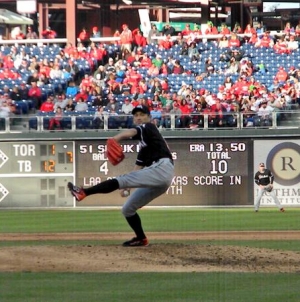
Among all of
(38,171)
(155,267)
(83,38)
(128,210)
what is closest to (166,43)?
(83,38)

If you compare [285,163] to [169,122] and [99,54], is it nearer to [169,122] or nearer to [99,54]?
[169,122]

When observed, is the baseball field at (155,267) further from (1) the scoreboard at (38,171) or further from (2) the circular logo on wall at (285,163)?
(2) the circular logo on wall at (285,163)

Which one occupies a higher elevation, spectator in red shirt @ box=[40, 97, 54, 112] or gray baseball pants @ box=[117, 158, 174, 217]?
spectator in red shirt @ box=[40, 97, 54, 112]

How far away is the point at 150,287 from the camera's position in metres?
9.04

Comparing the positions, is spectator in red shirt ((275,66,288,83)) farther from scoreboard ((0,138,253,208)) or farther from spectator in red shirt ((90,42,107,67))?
spectator in red shirt ((90,42,107,67))

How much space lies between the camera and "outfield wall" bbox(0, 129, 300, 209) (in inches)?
1045

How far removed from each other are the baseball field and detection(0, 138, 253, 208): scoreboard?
8233 millimetres

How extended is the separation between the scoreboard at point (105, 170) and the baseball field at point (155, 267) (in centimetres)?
823

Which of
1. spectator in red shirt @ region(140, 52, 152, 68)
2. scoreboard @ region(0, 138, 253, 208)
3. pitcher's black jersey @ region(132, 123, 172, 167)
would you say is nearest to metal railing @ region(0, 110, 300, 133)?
scoreboard @ region(0, 138, 253, 208)

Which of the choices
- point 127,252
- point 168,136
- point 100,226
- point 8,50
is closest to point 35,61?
point 8,50

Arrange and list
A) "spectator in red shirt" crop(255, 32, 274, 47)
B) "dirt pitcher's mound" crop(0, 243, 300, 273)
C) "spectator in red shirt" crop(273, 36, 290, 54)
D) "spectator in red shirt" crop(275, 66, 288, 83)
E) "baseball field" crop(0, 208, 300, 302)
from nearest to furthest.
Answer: "baseball field" crop(0, 208, 300, 302) < "dirt pitcher's mound" crop(0, 243, 300, 273) < "spectator in red shirt" crop(275, 66, 288, 83) < "spectator in red shirt" crop(273, 36, 290, 54) < "spectator in red shirt" crop(255, 32, 274, 47)

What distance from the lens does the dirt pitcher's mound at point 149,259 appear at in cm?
1058

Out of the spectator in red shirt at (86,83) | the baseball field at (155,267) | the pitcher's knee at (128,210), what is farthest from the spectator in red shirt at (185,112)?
the pitcher's knee at (128,210)

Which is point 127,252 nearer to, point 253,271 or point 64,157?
point 253,271
